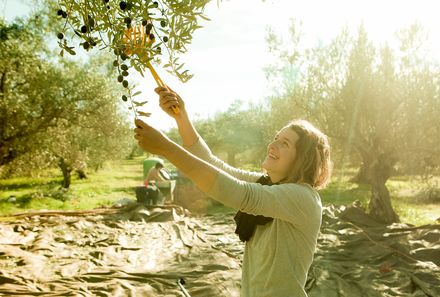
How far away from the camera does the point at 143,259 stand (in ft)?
30.5

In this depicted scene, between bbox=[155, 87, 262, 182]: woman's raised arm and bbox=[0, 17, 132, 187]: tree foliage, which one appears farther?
bbox=[0, 17, 132, 187]: tree foliage

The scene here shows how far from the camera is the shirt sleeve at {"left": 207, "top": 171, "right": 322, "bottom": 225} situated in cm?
191

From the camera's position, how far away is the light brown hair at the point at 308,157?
2.52 m

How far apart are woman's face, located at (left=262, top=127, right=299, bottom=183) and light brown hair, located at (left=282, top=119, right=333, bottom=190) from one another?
3cm

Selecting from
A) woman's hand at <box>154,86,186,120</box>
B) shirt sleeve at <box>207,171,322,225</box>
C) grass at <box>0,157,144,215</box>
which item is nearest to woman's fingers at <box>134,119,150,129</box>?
shirt sleeve at <box>207,171,322,225</box>

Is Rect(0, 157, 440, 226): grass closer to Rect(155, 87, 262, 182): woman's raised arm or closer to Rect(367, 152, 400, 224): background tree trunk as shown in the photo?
Rect(367, 152, 400, 224): background tree trunk

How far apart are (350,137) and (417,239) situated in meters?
5.14

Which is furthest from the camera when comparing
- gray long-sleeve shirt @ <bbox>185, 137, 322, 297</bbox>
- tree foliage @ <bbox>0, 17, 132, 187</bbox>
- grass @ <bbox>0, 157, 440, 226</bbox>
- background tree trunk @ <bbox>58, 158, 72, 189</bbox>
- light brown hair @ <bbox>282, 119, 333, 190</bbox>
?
background tree trunk @ <bbox>58, 158, 72, 189</bbox>

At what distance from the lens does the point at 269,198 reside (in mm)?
2074

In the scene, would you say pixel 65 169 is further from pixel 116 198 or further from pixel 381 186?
pixel 381 186

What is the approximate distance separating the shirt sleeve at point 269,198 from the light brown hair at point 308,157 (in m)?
0.10

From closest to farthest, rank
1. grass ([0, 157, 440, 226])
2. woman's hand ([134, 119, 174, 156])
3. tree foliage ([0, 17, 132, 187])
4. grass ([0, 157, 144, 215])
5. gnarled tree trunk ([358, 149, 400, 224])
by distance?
woman's hand ([134, 119, 174, 156])
tree foliage ([0, 17, 132, 187])
gnarled tree trunk ([358, 149, 400, 224])
grass ([0, 157, 440, 226])
grass ([0, 157, 144, 215])

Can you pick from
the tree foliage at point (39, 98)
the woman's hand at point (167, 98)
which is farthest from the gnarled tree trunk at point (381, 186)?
the woman's hand at point (167, 98)

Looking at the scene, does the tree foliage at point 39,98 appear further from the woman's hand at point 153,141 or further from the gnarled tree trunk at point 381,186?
the woman's hand at point 153,141
